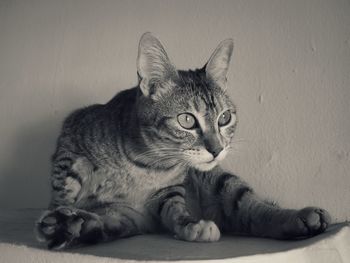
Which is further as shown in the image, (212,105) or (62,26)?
(62,26)

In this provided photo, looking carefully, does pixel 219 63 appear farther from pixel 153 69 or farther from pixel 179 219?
pixel 179 219

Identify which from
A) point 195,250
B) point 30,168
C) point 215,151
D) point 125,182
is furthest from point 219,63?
point 30,168

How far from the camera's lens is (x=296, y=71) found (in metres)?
1.45

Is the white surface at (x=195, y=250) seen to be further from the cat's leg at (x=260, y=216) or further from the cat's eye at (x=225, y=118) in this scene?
the cat's eye at (x=225, y=118)

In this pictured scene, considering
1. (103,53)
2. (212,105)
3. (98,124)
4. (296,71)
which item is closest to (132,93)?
(98,124)

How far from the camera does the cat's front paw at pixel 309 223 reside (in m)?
0.98

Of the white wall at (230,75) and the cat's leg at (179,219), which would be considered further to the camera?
the white wall at (230,75)

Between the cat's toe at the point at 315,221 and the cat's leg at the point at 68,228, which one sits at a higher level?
the cat's toe at the point at 315,221

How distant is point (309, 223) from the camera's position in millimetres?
984

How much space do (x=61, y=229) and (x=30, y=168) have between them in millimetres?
837

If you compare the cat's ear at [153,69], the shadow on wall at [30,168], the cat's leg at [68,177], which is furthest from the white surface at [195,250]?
the shadow on wall at [30,168]

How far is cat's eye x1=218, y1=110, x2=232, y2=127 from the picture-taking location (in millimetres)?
1154

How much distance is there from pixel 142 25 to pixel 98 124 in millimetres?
535

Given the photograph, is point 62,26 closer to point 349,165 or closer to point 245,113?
point 245,113
